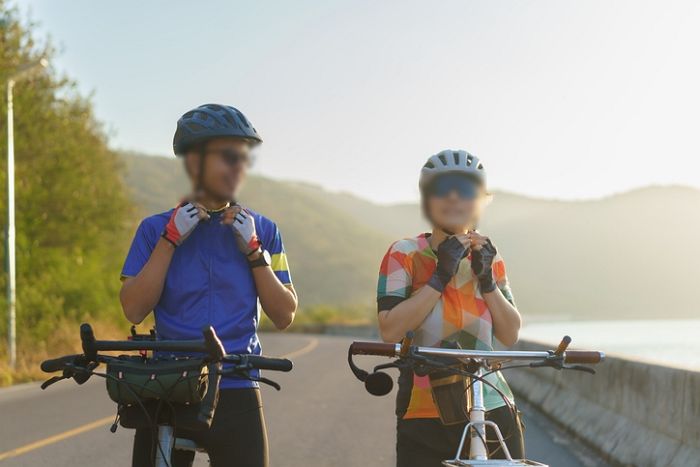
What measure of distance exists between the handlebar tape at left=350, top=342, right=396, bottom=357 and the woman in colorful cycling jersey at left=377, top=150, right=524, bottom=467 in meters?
0.35

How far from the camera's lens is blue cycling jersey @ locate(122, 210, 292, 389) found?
12.8 feet

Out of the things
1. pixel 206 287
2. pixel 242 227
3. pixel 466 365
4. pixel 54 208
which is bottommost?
pixel 466 365

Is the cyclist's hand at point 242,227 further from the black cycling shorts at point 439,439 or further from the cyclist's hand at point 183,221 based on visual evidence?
the black cycling shorts at point 439,439

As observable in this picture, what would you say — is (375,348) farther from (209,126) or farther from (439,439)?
(209,126)

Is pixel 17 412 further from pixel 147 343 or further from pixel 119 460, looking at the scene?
pixel 147 343

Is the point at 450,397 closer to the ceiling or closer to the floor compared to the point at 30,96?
closer to the floor

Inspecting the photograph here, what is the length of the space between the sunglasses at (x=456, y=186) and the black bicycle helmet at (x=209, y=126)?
735mm

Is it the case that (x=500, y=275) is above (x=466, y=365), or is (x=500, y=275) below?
above

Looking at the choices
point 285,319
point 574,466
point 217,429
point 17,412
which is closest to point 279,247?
point 285,319

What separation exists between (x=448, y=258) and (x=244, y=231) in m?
0.81

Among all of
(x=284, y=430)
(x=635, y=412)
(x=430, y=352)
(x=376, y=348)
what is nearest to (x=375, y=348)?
(x=376, y=348)

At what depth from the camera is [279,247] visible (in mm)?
4098

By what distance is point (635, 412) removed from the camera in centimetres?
892

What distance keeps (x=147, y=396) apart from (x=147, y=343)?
6.7 inches
